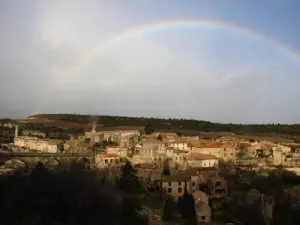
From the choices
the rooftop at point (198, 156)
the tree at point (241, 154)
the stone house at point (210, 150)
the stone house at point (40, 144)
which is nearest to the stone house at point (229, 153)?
the stone house at point (210, 150)

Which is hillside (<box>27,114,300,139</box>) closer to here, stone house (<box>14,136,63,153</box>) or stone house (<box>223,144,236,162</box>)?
stone house (<box>14,136,63,153</box>)

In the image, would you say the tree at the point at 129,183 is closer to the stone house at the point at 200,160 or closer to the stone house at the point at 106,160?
the stone house at the point at 106,160

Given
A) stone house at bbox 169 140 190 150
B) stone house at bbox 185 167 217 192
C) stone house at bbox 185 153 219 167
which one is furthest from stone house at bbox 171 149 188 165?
stone house at bbox 169 140 190 150

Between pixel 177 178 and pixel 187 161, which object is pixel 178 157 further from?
pixel 177 178

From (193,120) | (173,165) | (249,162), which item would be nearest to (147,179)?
(173,165)

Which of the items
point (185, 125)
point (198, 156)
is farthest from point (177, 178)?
point (185, 125)

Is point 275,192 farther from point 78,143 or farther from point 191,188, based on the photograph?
point 78,143
